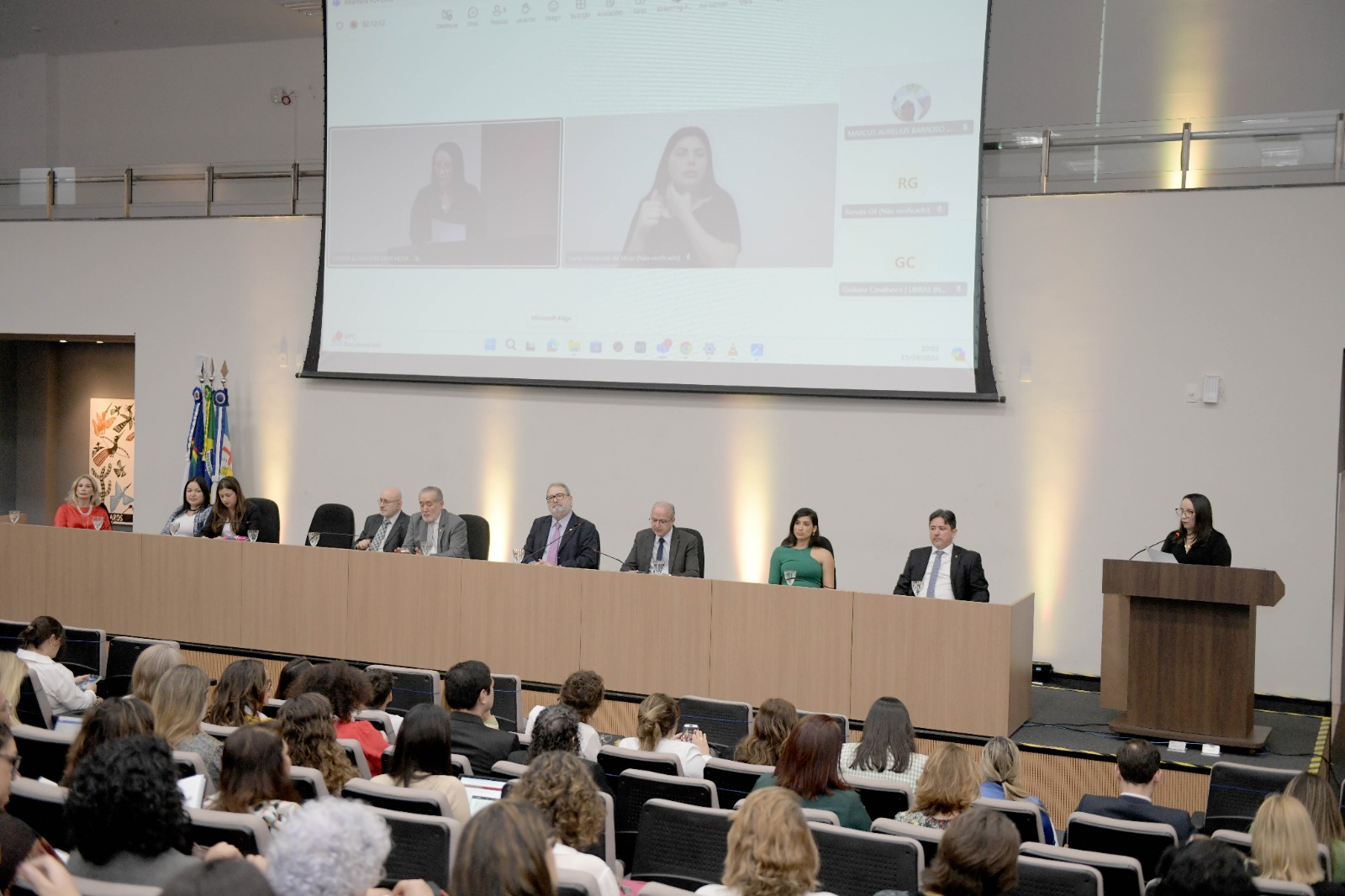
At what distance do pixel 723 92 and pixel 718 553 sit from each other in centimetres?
334

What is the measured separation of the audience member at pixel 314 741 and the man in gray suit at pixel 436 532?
14.3 feet

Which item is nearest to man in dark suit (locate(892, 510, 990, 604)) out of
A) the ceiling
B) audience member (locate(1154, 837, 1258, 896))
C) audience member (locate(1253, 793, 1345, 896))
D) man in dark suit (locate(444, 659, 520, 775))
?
man in dark suit (locate(444, 659, 520, 775))

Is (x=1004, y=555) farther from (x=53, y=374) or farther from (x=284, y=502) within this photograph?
(x=53, y=374)

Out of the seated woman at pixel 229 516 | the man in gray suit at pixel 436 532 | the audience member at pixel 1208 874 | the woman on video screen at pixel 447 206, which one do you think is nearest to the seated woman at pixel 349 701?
the audience member at pixel 1208 874

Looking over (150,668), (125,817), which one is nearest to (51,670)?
(150,668)

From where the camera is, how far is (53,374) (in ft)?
43.4

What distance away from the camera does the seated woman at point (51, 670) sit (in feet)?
17.5

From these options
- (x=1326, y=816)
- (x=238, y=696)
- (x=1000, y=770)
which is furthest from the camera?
(x=238, y=696)

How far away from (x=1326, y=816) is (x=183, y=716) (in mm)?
3323

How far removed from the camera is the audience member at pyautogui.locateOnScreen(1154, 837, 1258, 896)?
2.44 metres

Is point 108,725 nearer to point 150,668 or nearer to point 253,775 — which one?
point 253,775

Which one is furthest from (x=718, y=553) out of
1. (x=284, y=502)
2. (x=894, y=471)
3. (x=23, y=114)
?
(x=23, y=114)

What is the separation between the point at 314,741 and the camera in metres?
3.67

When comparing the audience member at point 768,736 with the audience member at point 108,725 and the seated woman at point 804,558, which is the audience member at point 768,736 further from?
the seated woman at point 804,558
